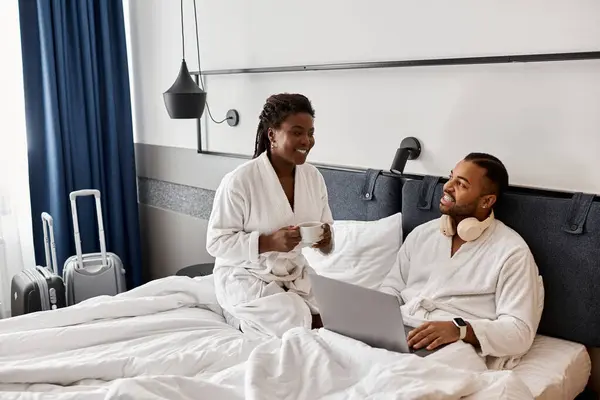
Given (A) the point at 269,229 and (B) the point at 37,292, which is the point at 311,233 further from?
(B) the point at 37,292

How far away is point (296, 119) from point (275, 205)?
303 millimetres

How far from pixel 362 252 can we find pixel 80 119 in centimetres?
204

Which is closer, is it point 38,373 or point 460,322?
point 38,373

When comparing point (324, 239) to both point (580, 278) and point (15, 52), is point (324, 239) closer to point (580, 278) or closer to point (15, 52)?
point (580, 278)

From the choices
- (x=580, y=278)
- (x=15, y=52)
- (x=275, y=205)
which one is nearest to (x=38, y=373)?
(x=275, y=205)

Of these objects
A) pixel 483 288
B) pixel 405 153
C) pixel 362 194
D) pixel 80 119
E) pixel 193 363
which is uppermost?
pixel 80 119

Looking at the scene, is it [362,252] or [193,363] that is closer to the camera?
[193,363]

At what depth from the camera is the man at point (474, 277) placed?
1786mm

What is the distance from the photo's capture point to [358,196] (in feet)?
8.09

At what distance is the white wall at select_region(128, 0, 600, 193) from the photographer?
1.98 metres

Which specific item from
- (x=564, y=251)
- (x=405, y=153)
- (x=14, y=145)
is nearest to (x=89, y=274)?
(x=14, y=145)

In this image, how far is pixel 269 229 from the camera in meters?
2.15

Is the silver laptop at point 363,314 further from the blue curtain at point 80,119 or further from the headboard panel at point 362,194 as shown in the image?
the blue curtain at point 80,119

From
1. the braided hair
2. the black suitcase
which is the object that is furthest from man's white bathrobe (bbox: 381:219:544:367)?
the black suitcase
